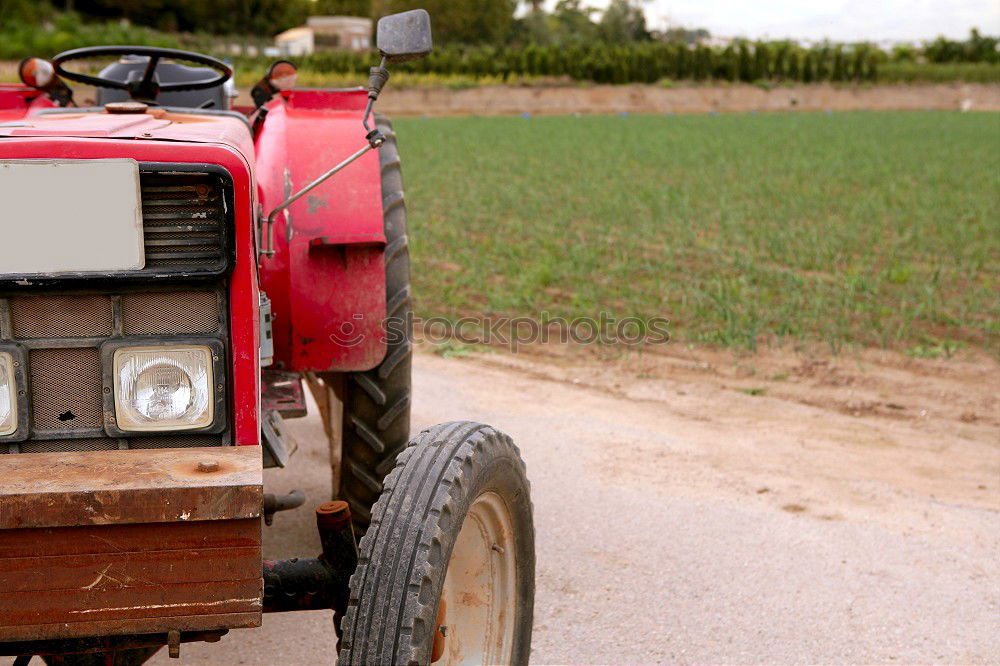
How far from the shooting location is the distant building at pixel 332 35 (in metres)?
64.3

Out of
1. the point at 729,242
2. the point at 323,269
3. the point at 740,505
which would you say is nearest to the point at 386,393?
the point at 323,269

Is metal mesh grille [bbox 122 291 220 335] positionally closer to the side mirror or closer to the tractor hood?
the tractor hood

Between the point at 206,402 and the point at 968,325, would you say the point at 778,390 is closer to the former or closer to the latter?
the point at 968,325

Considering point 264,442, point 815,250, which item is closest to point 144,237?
point 264,442

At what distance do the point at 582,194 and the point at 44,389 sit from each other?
13.4m

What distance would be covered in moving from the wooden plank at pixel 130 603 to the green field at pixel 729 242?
5.11 meters

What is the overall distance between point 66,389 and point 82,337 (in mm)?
113

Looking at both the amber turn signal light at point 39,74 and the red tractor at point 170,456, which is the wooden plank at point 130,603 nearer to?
the red tractor at point 170,456

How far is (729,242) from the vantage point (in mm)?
10625

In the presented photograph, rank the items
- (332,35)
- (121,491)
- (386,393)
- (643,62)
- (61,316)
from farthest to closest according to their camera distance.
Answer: (332,35) < (643,62) < (386,393) < (61,316) < (121,491)

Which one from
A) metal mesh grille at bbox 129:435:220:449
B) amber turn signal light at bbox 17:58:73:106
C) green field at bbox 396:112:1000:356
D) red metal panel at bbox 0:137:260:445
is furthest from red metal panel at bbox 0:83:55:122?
green field at bbox 396:112:1000:356

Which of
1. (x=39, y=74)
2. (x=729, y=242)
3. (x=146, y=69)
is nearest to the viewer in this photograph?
(x=146, y=69)

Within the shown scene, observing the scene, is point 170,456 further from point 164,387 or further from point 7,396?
point 7,396

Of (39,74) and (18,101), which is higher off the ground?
(39,74)
